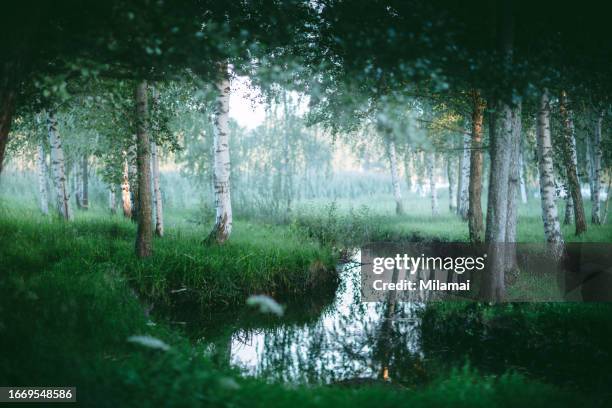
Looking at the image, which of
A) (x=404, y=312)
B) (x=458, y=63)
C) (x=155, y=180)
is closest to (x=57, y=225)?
(x=155, y=180)

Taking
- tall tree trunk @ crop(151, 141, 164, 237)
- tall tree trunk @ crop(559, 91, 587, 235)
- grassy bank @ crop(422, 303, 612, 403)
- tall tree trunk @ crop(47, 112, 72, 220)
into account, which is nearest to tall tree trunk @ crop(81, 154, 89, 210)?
tall tree trunk @ crop(47, 112, 72, 220)

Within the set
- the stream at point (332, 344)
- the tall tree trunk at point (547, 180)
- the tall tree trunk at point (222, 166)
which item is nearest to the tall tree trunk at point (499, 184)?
the stream at point (332, 344)

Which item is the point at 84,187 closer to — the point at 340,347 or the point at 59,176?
the point at 59,176

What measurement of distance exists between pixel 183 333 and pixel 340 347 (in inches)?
114

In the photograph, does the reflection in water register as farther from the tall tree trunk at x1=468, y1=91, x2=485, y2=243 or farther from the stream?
the tall tree trunk at x1=468, y1=91, x2=485, y2=243

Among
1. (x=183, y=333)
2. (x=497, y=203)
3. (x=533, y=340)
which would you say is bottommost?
(x=533, y=340)

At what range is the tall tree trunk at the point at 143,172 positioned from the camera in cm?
961

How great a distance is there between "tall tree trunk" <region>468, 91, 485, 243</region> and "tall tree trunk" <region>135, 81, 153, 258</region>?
332 inches

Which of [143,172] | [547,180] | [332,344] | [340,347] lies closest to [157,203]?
[143,172]

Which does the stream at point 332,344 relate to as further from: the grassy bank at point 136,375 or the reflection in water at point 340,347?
the grassy bank at point 136,375

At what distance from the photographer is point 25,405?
4.35 meters

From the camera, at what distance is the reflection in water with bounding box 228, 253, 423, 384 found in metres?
6.80

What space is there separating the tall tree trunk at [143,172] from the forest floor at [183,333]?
0.51 metres

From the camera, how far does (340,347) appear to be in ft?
25.9
